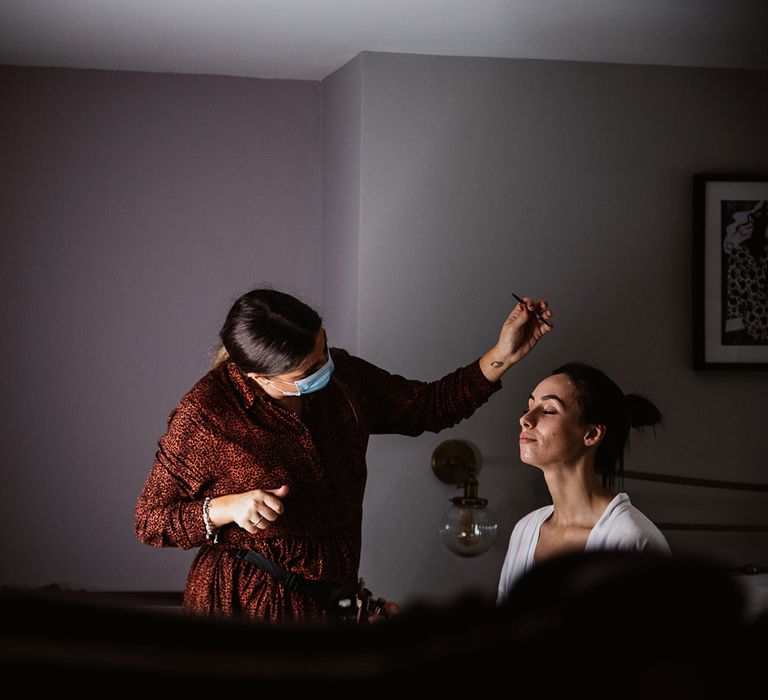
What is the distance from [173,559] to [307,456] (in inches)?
48.0

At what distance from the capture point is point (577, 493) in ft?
6.52

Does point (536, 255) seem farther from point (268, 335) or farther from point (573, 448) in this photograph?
point (268, 335)

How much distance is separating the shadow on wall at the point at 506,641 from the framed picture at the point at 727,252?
259 cm

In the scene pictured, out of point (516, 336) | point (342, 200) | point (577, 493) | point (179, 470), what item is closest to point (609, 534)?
point (577, 493)

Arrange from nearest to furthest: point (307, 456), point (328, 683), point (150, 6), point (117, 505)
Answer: point (328, 683)
point (307, 456)
point (150, 6)
point (117, 505)

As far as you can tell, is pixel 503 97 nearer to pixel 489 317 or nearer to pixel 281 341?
pixel 489 317

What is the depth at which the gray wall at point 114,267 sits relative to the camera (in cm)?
286

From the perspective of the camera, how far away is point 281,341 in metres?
1.78

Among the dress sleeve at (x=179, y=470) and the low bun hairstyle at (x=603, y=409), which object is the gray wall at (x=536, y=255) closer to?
the low bun hairstyle at (x=603, y=409)

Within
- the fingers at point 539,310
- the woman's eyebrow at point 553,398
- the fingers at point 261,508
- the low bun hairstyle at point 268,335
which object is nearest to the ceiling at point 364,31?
the fingers at point 539,310

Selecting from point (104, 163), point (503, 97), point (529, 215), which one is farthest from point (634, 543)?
point (104, 163)

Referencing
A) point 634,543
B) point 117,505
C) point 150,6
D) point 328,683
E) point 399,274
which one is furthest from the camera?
point 117,505

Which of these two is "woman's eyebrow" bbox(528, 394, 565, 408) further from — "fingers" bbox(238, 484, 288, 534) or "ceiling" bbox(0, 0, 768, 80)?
"ceiling" bbox(0, 0, 768, 80)

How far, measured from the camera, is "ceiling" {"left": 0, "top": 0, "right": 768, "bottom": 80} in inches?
87.2
